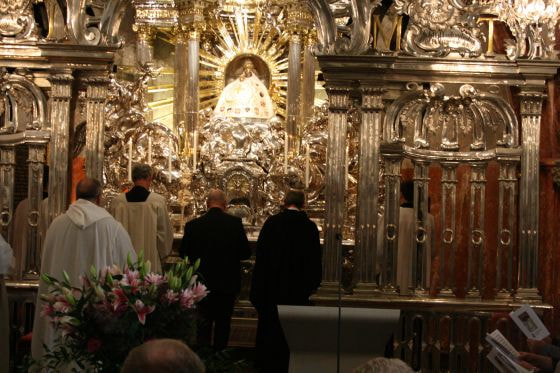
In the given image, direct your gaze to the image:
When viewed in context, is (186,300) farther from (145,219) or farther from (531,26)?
(531,26)

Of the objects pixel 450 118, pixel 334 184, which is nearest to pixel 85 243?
pixel 334 184

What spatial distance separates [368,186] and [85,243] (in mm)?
2934

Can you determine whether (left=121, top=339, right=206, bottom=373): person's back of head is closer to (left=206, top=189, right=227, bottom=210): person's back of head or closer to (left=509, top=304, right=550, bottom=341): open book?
(left=509, top=304, right=550, bottom=341): open book

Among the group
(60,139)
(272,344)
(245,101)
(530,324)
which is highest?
(245,101)

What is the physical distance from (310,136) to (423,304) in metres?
3.83

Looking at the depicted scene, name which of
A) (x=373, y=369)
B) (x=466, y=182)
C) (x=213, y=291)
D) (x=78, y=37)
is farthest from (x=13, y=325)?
(x=373, y=369)

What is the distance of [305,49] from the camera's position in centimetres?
1454

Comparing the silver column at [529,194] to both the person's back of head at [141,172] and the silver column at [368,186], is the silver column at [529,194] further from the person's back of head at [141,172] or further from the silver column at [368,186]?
the person's back of head at [141,172]

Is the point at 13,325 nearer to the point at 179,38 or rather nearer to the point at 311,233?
the point at 311,233

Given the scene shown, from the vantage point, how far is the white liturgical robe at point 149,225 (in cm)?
1070

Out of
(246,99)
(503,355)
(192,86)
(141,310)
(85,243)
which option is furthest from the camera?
(246,99)

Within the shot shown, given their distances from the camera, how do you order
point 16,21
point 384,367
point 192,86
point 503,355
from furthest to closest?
1. point 192,86
2. point 16,21
3. point 503,355
4. point 384,367

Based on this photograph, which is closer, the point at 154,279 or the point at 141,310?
the point at 141,310

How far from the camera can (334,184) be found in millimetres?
10539
